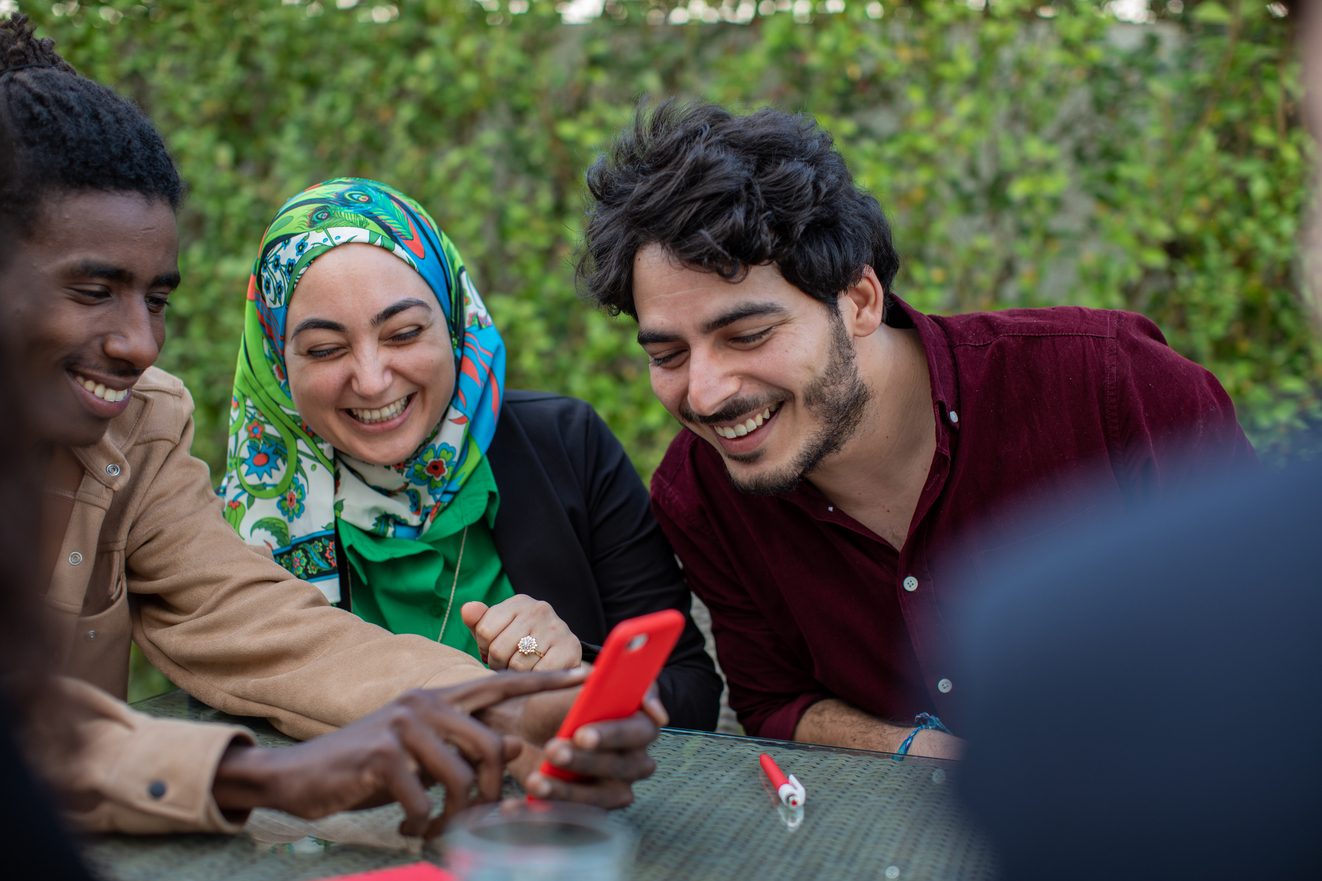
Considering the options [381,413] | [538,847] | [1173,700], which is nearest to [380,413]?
[381,413]

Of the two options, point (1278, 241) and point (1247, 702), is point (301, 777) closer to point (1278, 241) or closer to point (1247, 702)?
point (1247, 702)

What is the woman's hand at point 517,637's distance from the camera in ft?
5.39

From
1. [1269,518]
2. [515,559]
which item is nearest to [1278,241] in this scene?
[515,559]

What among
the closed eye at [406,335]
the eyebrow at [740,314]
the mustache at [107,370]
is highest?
the eyebrow at [740,314]

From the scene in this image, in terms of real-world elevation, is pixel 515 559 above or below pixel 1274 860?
below

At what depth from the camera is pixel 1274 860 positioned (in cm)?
64

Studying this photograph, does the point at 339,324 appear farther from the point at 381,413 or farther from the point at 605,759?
the point at 605,759

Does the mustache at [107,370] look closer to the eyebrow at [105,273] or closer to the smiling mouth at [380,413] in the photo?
the eyebrow at [105,273]

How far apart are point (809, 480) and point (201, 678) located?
1121mm

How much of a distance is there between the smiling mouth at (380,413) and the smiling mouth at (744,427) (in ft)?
2.07

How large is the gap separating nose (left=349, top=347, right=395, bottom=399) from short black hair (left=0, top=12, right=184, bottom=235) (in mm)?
428

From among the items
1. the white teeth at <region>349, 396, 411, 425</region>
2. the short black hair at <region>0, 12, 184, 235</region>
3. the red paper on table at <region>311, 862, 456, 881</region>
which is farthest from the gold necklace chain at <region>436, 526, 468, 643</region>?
the red paper on table at <region>311, 862, 456, 881</region>

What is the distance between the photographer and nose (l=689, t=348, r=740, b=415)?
1754 mm

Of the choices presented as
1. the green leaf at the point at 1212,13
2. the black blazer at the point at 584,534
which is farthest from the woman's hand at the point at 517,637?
the green leaf at the point at 1212,13
